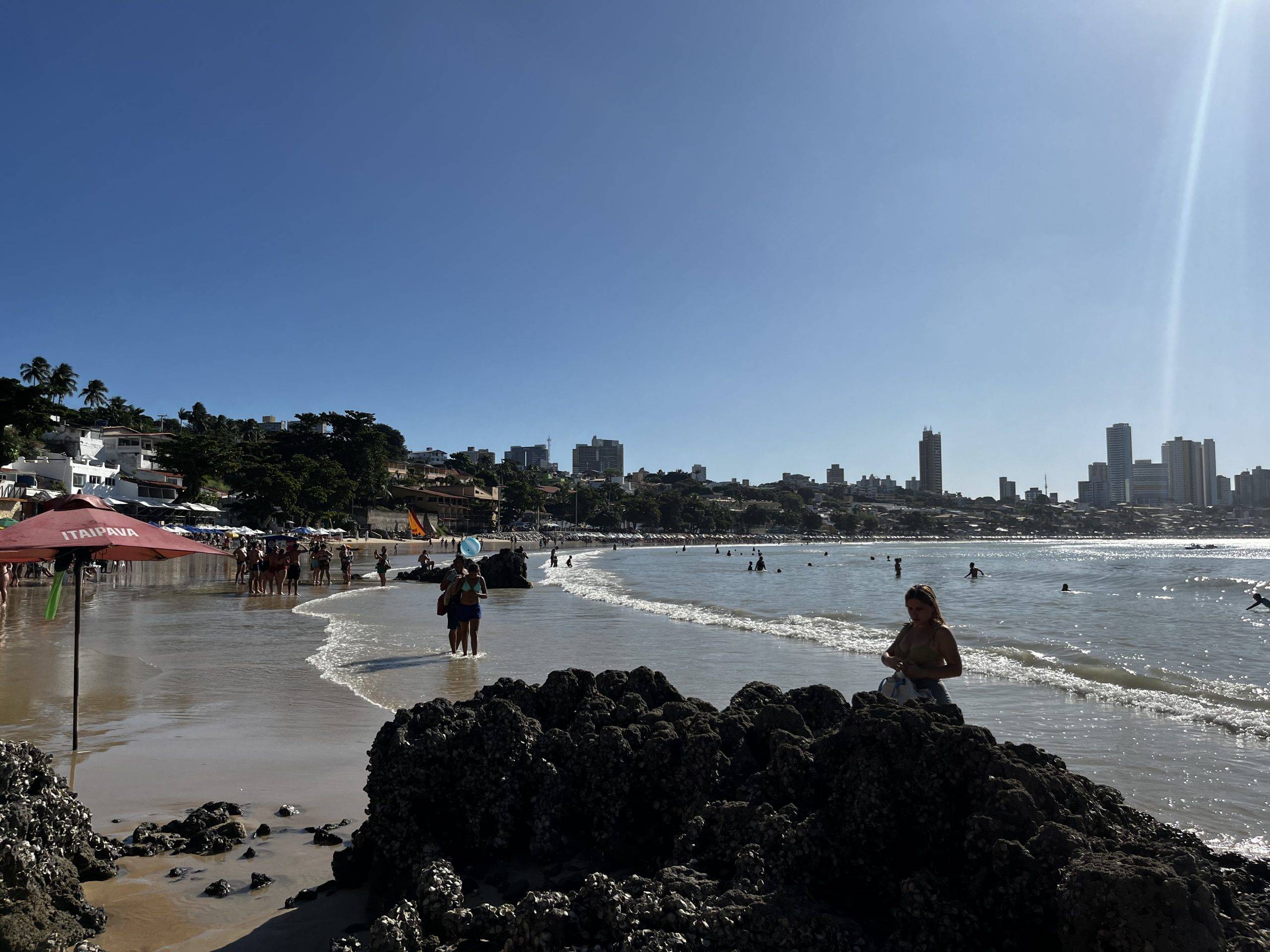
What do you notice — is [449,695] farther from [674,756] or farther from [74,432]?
[74,432]

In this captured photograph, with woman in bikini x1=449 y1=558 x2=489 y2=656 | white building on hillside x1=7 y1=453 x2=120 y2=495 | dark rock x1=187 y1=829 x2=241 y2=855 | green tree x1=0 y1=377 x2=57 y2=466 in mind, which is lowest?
dark rock x1=187 y1=829 x2=241 y2=855

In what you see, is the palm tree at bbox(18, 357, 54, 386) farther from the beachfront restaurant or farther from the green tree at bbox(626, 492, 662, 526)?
the green tree at bbox(626, 492, 662, 526)

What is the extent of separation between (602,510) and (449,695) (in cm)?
15296

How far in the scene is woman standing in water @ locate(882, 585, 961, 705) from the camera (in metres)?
5.00

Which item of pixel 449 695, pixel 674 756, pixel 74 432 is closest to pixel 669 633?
pixel 449 695

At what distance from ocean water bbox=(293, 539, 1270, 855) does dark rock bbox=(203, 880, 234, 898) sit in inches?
186

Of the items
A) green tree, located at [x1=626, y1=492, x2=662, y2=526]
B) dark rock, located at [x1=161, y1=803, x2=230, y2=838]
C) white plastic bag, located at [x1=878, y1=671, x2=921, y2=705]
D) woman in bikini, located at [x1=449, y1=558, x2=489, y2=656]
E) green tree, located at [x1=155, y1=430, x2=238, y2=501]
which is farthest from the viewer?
green tree, located at [x1=626, y1=492, x2=662, y2=526]

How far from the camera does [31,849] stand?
9.69 ft

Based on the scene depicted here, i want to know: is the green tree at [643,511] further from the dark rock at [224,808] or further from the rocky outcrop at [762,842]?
the rocky outcrop at [762,842]

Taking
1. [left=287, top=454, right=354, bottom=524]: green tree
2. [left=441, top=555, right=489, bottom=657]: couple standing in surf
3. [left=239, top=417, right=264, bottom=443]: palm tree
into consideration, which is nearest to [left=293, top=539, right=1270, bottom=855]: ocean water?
[left=441, top=555, right=489, bottom=657]: couple standing in surf

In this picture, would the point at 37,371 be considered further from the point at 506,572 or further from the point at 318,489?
the point at 506,572

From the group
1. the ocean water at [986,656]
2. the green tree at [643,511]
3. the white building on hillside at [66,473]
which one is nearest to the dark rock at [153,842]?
the ocean water at [986,656]

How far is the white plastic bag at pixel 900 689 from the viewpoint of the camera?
485 cm

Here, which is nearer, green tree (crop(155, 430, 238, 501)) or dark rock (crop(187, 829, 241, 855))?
dark rock (crop(187, 829, 241, 855))
